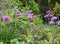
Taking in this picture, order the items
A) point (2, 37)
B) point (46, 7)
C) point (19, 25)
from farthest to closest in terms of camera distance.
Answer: point (46, 7)
point (19, 25)
point (2, 37)

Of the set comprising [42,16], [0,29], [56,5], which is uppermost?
[0,29]

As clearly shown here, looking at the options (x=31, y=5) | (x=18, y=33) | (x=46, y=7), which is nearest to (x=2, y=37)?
(x=18, y=33)

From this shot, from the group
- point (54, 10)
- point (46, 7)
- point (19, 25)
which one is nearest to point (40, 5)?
point (46, 7)

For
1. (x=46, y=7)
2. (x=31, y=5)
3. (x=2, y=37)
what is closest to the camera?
(x=2, y=37)

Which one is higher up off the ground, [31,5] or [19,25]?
[19,25]

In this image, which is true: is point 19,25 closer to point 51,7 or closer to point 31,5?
point 51,7

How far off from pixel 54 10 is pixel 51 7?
1.26 feet

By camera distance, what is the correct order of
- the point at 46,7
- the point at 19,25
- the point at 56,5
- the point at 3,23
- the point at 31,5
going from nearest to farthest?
1. the point at 3,23
2. the point at 19,25
3. the point at 56,5
4. the point at 46,7
5. the point at 31,5

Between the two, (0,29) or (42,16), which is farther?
(42,16)

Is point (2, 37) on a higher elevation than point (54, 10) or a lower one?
higher

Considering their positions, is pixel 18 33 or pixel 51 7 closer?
pixel 18 33

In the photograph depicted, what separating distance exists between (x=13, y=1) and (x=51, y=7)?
4.35 feet

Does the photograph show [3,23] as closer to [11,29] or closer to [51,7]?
[11,29]

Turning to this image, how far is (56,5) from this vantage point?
811 cm
